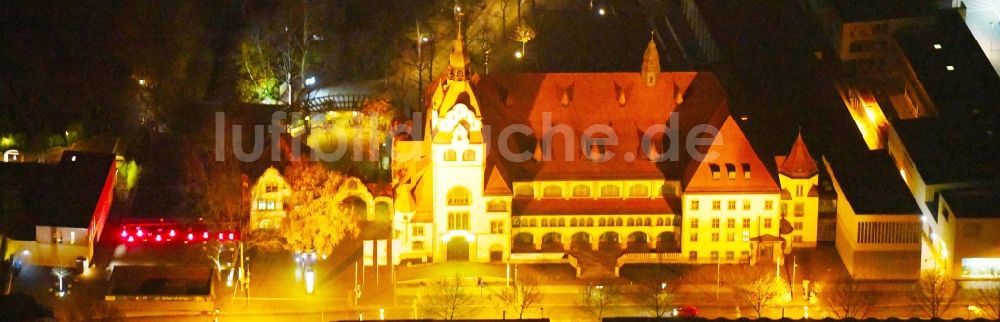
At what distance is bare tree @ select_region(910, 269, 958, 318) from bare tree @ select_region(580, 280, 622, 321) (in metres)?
15.1

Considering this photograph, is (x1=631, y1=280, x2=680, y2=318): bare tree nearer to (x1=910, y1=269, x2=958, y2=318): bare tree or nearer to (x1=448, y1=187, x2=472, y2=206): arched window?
(x1=448, y1=187, x2=472, y2=206): arched window

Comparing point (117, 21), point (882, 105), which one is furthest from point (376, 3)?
point (882, 105)

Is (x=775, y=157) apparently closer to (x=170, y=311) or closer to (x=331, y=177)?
(x=331, y=177)

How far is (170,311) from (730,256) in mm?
29306

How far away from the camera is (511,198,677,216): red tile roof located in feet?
345

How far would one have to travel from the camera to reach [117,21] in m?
124

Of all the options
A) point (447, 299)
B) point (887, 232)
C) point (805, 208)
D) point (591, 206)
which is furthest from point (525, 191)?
point (887, 232)

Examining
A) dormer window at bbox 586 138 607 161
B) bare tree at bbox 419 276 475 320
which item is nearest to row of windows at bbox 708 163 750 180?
dormer window at bbox 586 138 607 161

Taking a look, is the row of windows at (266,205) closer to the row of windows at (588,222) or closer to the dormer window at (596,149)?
the row of windows at (588,222)

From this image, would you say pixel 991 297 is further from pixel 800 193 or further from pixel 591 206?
pixel 591 206

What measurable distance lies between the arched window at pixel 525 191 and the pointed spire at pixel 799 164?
13.4 m

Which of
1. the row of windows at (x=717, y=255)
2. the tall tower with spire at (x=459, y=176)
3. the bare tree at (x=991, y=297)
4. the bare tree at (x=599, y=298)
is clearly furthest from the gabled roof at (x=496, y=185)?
the bare tree at (x=991, y=297)

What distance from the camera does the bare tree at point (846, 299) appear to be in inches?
3816

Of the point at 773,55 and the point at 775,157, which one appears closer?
the point at 775,157
